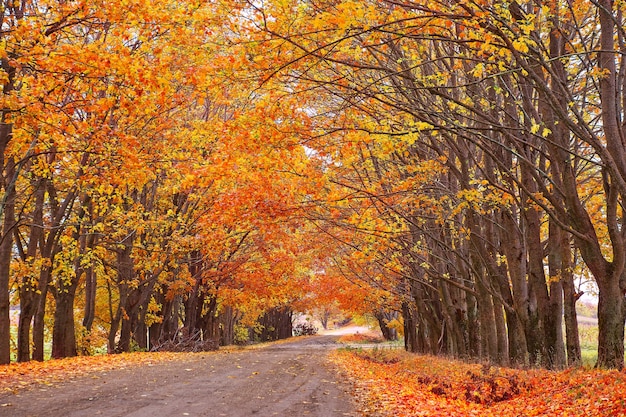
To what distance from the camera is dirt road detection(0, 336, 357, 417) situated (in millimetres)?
8727

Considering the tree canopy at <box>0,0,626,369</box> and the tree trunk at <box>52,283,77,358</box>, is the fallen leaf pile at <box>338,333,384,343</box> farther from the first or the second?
the tree trunk at <box>52,283,77,358</box>

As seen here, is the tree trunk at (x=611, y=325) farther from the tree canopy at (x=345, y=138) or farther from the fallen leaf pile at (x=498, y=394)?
the fallen leaf pile at (x=498, y=394)

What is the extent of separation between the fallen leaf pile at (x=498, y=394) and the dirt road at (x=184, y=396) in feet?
2.76

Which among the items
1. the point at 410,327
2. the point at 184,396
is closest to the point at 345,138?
the point at 184,396

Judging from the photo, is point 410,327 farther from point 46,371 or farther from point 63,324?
point 46,371

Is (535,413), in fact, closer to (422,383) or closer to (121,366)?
(422,383)

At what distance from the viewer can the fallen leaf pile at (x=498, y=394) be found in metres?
8.43

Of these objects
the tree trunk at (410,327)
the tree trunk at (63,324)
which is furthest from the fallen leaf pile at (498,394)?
the tree trunk at (410,327)

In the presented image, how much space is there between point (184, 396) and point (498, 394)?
5694mm

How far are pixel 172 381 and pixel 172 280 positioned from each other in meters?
17.2

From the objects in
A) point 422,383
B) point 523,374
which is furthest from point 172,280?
point 523,374

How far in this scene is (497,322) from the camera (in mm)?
18500

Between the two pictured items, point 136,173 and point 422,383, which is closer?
point 422,383

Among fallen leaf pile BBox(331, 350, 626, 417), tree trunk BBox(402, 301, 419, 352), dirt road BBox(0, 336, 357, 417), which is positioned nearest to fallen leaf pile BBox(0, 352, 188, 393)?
dirt road BBox(0, 336, 357, 417)
